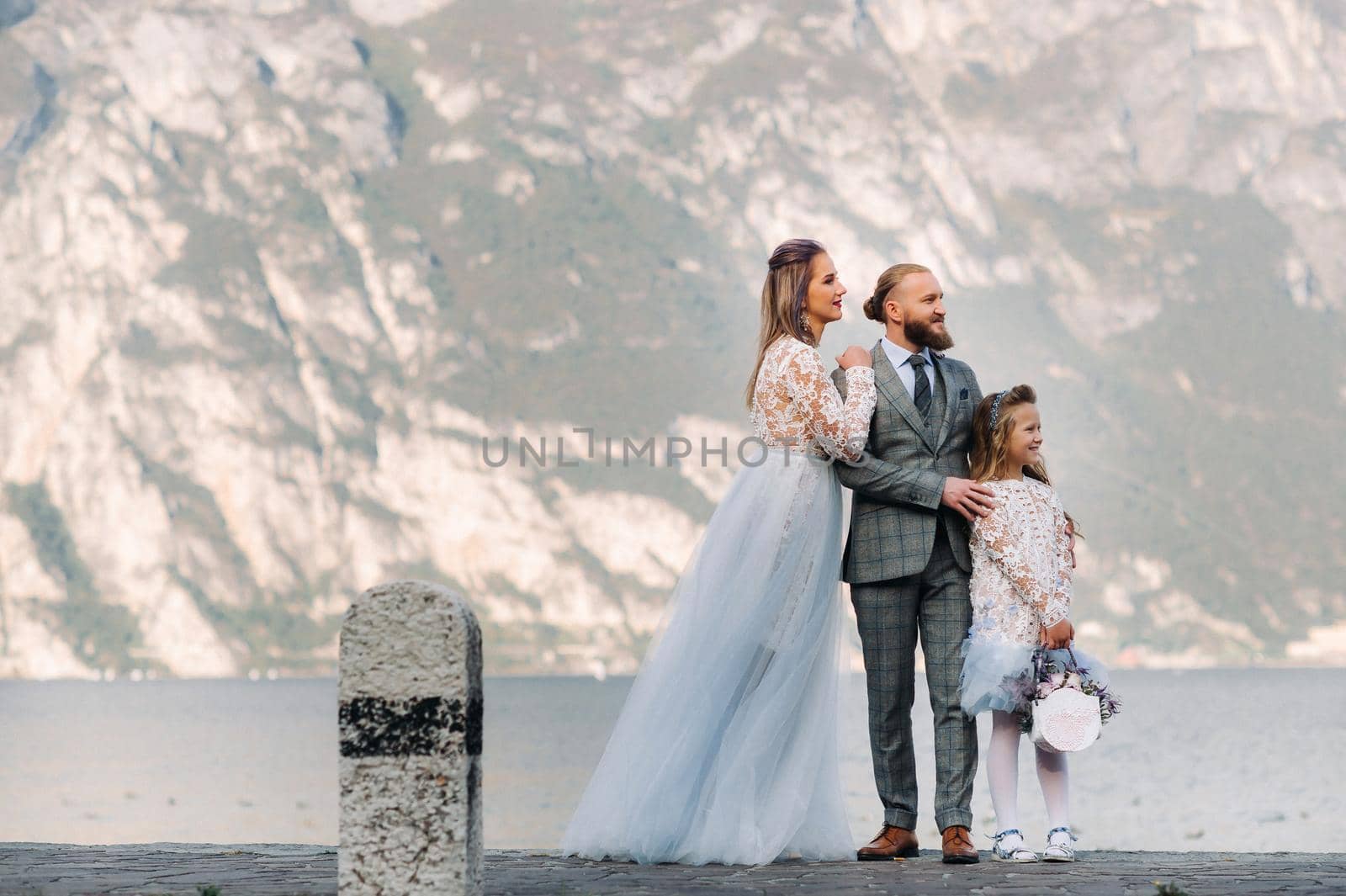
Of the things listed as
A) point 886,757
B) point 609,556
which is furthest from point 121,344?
point 886,757

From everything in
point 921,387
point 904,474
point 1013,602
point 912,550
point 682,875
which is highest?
point 921,387

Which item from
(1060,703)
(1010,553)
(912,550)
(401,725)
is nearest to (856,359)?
(912,550)

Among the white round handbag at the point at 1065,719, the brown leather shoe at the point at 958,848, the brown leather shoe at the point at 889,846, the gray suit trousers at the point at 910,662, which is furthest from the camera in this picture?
the gray suit trousers at the point at 910,662

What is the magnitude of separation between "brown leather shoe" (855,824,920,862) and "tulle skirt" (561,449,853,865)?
0.14m

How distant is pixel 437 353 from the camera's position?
18750 centimetres

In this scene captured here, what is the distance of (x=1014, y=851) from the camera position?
854cm

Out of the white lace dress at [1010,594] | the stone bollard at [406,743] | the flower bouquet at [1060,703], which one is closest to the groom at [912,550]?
the white lace dress at [1010,594]

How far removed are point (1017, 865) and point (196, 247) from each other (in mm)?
190000

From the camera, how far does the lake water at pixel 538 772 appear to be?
1569 inches

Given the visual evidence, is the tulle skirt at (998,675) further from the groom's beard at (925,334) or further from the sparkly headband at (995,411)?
the groom's beard at (925,334)

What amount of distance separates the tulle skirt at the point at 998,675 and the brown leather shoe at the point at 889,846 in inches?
27.8

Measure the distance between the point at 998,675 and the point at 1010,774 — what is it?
676 mm

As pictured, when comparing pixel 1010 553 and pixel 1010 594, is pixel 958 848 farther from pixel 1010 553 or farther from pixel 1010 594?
pixel 1010 553

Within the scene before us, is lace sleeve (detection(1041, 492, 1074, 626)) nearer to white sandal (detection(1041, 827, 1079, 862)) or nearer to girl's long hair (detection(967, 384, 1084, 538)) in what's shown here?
girl's long hair (detection(967, 384, 1084, 538))
